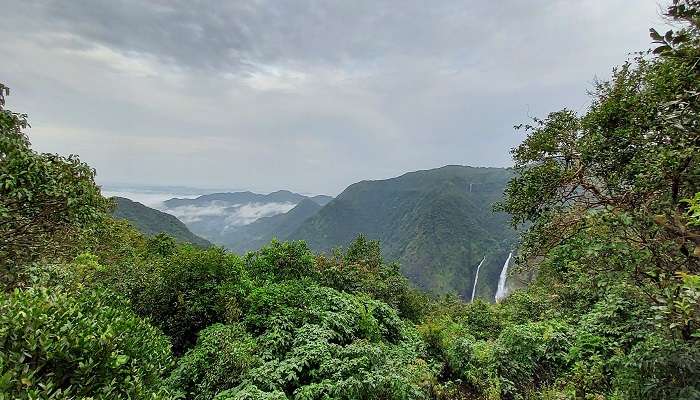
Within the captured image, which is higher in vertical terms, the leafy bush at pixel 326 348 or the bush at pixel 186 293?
the bush at pixel 186 293

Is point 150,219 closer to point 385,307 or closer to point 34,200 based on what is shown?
point 385,307

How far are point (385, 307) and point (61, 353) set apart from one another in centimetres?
919

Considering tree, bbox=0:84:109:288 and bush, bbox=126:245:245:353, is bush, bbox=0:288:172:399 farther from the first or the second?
bush, bbox=126:245:245:353

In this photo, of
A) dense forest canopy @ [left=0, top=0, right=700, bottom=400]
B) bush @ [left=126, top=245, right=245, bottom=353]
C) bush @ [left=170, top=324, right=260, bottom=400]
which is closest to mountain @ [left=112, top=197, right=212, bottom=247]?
bush @ [left=126, top=245, right=245, bottom=353]

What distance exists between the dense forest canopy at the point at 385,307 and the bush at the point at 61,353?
20mm

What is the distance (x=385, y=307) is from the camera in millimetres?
11742

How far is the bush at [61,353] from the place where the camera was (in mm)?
3480

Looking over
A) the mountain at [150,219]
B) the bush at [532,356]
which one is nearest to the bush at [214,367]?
the bush at [532,356]

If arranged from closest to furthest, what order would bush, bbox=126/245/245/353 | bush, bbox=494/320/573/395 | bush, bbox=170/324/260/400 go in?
bush, bbox=170/324/260/400 < bush, bbox=494/320/573/395 < bush, bbox=126/245/245/353

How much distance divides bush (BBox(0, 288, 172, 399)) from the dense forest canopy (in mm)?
20

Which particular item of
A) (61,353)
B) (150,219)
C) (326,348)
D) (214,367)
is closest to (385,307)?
(326,348)

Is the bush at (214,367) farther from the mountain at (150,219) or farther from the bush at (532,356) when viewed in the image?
the mountain at (150,219)

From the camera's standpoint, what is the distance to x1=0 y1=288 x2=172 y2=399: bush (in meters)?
3.48

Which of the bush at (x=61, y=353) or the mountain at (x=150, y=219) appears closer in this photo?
the bush at (x=61, y=353)
